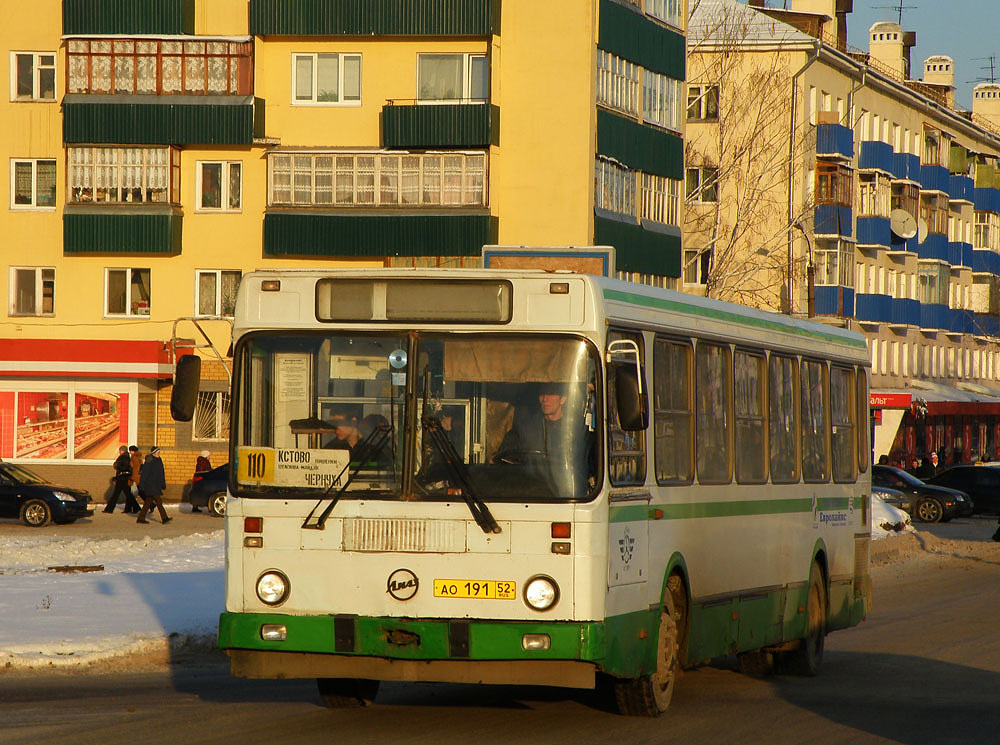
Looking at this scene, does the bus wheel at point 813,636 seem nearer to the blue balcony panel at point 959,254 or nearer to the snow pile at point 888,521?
the snow pile at point 888,521

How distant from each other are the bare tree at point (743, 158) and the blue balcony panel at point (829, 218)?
2.72 ft

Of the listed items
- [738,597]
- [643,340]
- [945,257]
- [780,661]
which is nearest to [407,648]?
[643,340]

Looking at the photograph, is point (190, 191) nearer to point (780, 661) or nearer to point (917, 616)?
point (917, 616)

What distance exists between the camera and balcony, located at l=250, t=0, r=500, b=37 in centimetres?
4600

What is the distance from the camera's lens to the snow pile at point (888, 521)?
37.1 m

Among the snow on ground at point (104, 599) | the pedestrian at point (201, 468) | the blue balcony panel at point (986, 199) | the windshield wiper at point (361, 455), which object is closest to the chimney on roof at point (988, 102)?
the blue balcony panel at point (986, 199)

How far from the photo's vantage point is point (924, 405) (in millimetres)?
67375

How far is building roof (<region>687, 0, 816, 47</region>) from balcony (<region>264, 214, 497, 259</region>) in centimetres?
1821

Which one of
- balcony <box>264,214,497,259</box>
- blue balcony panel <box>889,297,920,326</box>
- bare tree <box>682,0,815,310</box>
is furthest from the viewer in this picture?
blue balcony panel <box>889,297,920,326</box>

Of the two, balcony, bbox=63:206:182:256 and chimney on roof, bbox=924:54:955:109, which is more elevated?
chimney on roof, bbox=924:54:955:109

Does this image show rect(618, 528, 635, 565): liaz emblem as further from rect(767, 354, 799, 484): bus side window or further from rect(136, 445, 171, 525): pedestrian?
rect(136, 445, 171, 525): pedestrian

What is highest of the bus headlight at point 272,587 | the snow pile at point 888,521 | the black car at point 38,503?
the bus headlight at point 272,587

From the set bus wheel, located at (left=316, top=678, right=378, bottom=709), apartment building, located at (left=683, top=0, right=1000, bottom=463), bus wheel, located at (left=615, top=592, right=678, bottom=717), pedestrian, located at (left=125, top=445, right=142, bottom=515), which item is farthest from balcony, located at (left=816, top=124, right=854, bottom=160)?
bus wheel, located at (left=316, top=678, right=378, bottom=709)

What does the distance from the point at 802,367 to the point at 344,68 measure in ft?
115
